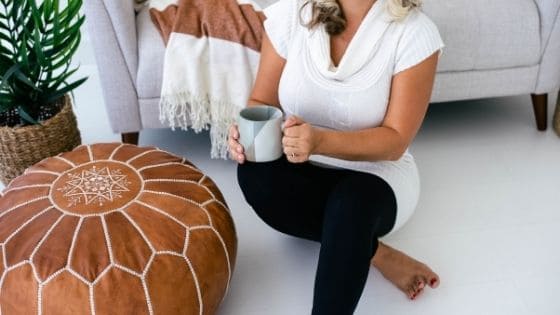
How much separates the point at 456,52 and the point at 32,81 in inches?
51.3

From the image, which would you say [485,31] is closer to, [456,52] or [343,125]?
[456,52]

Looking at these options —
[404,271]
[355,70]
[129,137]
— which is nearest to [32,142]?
[129,137]

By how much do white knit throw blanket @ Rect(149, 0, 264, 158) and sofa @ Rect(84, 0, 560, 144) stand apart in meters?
0.06

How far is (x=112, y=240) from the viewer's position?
3.43 ft

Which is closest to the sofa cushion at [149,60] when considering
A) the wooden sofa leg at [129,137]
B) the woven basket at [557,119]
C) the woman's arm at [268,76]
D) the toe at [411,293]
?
the wooden sofa leg at [129,137]

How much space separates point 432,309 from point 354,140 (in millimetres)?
480

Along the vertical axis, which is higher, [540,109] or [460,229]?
[540,109]

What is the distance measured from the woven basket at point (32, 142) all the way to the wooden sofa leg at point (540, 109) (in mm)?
1591

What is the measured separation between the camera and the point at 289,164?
1249 mm

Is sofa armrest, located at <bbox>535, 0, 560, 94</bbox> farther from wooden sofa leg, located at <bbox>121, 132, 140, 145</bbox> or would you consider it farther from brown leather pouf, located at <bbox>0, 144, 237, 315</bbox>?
wooden sofa leg, located at <bbox>121, 132, 140, 145</bbox>

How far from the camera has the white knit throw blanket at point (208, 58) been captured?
1661 millimetres

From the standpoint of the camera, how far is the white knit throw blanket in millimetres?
1661

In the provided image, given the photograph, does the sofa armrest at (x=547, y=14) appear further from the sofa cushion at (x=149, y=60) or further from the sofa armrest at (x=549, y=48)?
the sofa cushion at (x=149, y=60)

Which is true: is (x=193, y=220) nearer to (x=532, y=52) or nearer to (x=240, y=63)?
(x=240, y=63)
